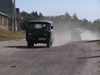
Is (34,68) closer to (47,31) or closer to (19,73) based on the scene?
(19,73)

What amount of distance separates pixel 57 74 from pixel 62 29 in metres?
78.0

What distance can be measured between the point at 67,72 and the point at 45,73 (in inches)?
29.6

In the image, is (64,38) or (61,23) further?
(61,23)

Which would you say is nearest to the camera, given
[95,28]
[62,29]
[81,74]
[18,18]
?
[81,74]

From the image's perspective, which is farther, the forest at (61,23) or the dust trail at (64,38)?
the forest at (61,23)

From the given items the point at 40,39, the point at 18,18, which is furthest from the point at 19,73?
the point at 18,18

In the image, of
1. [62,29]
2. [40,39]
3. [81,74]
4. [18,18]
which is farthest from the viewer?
[62,29]

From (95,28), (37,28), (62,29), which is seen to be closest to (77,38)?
(37,28)

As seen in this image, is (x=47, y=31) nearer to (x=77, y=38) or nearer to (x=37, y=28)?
(x=37, y=28)

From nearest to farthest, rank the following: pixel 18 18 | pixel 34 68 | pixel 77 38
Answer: pixel 34 68
pixel 77 38
pixel 18 18

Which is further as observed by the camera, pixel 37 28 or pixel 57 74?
pixel 37 28

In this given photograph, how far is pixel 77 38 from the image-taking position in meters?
41.0

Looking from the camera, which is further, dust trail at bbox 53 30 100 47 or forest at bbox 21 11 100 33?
forest at bbox 21 11 100 33

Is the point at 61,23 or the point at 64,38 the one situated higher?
the point at 61,23
